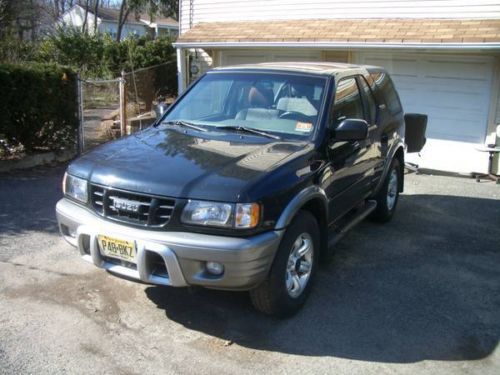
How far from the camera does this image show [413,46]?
9.69m

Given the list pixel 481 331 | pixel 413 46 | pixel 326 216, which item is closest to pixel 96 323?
pixel 326 216

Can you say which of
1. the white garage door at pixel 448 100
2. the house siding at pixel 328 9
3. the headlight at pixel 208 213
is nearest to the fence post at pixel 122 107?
the house siding at pixel 328 9

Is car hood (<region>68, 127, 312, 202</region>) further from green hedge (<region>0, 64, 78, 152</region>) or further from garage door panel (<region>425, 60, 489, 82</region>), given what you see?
garage door panel (<region>425, 60, 489, 82</region>)

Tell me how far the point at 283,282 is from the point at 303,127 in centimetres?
137

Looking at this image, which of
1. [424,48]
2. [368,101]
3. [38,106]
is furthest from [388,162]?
[38,106]

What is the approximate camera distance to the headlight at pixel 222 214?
3.32m

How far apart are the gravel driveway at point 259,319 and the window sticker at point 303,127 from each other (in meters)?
1.36

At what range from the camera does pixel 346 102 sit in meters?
4.92

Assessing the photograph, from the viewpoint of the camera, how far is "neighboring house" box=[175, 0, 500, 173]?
968cm

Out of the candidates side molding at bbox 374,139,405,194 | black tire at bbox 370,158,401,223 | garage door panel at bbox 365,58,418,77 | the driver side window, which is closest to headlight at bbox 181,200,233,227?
the driver side window

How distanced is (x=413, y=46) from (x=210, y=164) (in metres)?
7.27

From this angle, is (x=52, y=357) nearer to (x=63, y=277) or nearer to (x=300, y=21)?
(x=63, y=277)

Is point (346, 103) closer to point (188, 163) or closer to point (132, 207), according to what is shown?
point (188, 163)

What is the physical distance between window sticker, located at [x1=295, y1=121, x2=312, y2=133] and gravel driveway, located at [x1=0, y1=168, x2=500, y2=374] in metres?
1.36
